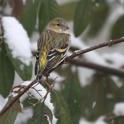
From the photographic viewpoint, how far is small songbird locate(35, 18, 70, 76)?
208 cm

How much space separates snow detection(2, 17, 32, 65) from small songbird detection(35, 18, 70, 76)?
0.05 metres

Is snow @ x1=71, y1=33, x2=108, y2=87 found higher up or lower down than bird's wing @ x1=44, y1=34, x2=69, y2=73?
lower down

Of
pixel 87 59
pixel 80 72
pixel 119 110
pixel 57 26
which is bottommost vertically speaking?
pixel 80 72

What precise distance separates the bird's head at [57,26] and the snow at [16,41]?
0.96 feet

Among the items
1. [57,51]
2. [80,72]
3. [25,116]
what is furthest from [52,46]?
[80,72]

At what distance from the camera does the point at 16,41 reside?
228cm

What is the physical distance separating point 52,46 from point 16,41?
161 mm

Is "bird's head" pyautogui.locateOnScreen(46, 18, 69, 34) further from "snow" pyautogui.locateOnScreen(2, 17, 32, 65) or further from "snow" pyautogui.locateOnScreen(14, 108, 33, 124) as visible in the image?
"snow" pyautogui.locateOnScreen(14, 108, 33, 124)

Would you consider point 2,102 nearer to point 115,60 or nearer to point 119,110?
point 119,110

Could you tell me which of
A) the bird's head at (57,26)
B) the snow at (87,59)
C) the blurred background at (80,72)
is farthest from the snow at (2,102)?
the snow at (87,59)

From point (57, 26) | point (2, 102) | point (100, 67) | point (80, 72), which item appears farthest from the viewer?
point (80, 72)

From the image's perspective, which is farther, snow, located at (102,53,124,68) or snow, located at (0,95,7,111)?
snow, located at (102,53,124,68)

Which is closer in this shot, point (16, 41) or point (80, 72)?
point (16, 41)

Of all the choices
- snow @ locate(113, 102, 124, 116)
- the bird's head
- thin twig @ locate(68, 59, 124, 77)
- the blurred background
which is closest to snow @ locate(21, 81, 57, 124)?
the blurred background
